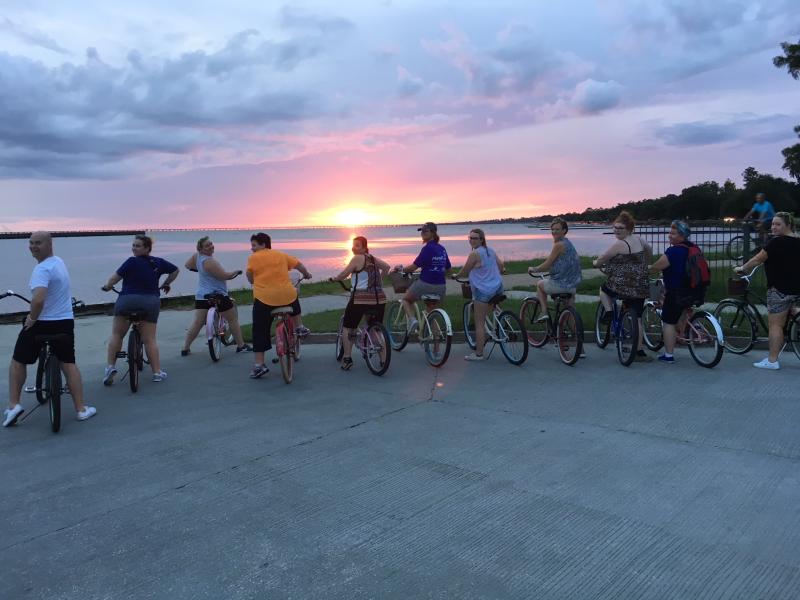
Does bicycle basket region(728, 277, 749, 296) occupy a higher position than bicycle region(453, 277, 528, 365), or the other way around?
bicycle basket region(728, 277, 749, 296)

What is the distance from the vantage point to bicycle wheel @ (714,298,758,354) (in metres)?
7.91

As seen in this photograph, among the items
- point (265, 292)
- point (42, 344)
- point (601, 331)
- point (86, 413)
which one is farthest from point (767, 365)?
point (42, 344)

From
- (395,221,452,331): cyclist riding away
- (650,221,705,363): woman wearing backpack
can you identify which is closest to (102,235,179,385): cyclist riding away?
(395,221,452,331): cyclist riding away

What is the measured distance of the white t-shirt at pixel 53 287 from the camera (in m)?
5.60

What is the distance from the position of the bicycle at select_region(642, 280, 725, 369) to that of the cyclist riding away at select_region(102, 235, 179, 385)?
593 cm

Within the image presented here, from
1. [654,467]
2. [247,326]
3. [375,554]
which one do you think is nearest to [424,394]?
[654,467]

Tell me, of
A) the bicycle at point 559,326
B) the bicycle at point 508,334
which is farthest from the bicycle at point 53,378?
the bicycle at point 559,326

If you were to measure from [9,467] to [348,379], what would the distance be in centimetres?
355

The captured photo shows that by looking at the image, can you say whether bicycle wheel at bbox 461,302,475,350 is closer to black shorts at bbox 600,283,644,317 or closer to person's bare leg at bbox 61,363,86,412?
black shorts at bbox 600,283,644,317

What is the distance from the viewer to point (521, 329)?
7.70 metres

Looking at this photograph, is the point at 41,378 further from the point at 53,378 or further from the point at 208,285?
the point at 208,285

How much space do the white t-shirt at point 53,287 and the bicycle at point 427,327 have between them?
347cm

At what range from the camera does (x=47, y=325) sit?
5.71 meters

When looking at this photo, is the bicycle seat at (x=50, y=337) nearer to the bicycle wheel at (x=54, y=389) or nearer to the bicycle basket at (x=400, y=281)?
the bicycle wheel at (x=54, y=389)
